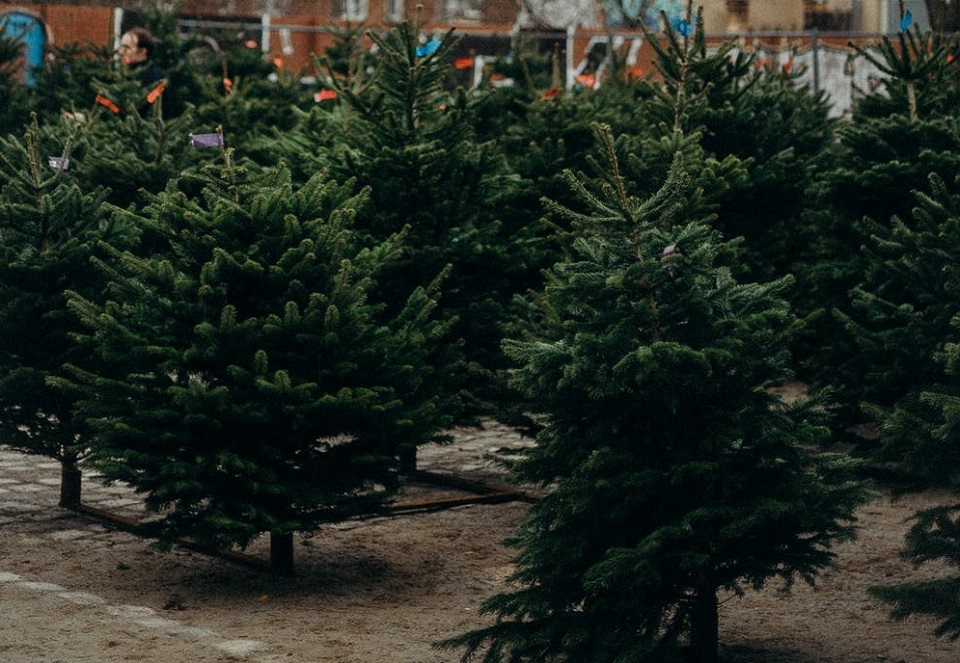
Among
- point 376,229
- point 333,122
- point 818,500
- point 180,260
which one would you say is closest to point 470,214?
point 376,229

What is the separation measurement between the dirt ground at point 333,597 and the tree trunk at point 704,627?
276 mm

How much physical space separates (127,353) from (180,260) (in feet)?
2.43

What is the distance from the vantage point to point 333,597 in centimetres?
898

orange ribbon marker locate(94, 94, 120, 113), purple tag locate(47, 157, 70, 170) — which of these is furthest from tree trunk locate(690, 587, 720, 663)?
orange ribbon marker locate(94, 94, 120, 113)

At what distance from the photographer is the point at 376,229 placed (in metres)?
11.4

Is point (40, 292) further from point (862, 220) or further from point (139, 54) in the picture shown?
point (139, 54)

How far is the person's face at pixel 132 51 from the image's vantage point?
1644 cm

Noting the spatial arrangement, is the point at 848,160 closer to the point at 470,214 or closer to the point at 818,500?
the point at 470,214

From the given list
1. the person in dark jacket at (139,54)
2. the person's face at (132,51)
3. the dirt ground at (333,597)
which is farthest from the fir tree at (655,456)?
the person's face at (132,51)

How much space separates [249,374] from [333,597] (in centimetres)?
130

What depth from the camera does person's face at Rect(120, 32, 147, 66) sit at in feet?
53.9

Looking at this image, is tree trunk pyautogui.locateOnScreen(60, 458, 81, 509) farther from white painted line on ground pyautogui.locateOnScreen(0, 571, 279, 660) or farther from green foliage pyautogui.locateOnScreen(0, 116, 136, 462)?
white painted line on ground pyautogui.locateOnScreen(0, 571, 279, 660)

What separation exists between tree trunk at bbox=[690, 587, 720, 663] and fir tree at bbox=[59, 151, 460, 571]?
216 cm

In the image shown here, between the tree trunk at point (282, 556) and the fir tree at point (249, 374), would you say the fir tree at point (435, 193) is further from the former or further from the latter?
the tree trunk at point (282, 556)
